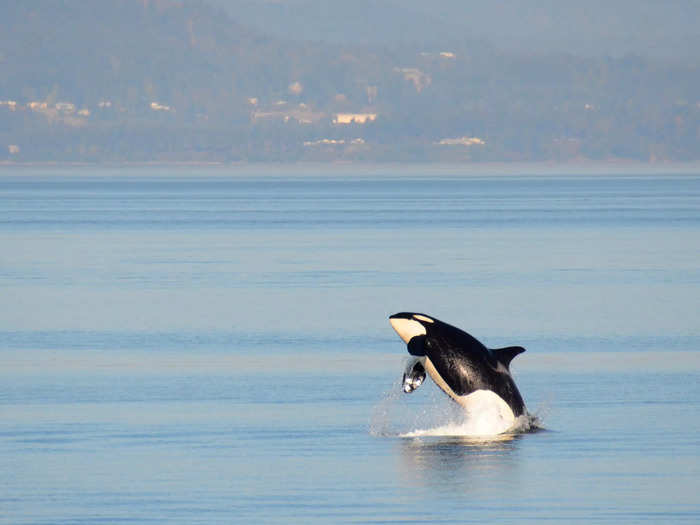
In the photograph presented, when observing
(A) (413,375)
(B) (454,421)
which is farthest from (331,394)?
(A) (413,375)

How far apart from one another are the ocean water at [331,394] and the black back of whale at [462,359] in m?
0.77

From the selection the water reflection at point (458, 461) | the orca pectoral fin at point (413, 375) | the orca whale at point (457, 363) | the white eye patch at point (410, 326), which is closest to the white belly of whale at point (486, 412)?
the orca whale at point (457, 363)

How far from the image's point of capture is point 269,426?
24891mm

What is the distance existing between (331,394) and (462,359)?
5138 mm

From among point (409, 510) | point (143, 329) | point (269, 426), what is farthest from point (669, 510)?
point (143, 329)

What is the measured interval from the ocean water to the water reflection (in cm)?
6

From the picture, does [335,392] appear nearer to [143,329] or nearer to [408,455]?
[408,455]

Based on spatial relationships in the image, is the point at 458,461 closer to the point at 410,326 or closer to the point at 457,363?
the point at 457,363

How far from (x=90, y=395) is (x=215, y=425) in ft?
13.0

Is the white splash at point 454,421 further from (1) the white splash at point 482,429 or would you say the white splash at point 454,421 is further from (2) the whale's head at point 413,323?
(2) the whale's head at point 413,323

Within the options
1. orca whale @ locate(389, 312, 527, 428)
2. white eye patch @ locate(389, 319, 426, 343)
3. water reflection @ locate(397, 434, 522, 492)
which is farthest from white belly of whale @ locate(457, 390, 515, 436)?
white eye patch @ locate(389, 319, 426, 343)

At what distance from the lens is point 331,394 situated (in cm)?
2830

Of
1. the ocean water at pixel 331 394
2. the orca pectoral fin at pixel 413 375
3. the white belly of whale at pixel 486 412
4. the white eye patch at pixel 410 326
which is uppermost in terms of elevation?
the white eye patch at pixel 410 326

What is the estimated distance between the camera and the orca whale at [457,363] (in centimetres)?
2353
